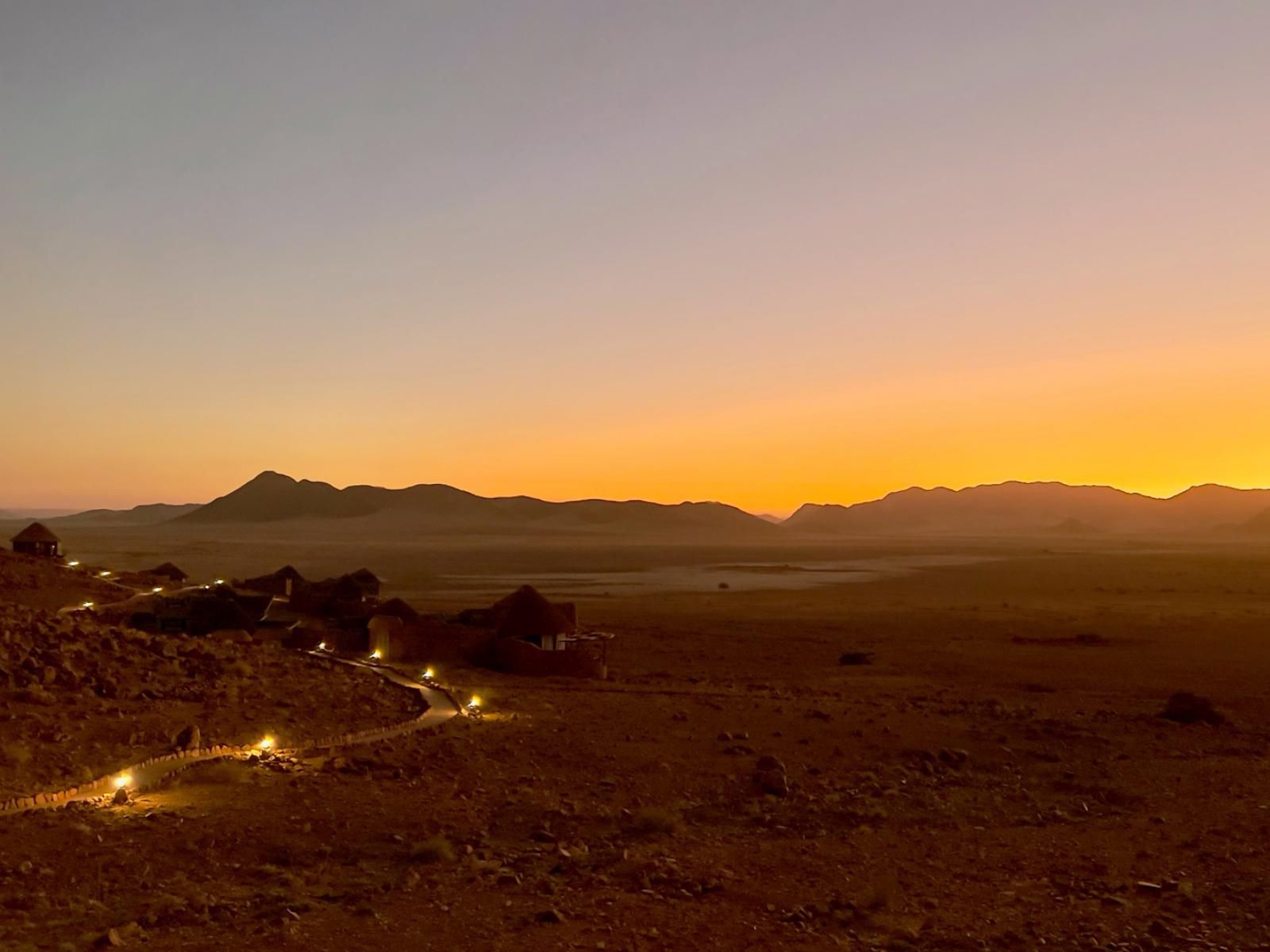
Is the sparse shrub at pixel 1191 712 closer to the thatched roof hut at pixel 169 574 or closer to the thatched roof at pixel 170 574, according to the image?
the thatched roof hut at pixel 169 574

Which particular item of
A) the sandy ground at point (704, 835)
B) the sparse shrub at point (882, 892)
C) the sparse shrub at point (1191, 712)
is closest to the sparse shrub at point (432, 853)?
the sandy ground at point (704, 835)

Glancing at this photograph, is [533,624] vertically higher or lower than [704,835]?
higher

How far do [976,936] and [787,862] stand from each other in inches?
107

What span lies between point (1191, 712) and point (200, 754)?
2059 cm

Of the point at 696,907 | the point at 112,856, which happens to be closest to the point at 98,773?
the point at 112,856

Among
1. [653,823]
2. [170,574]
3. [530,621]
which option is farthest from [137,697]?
[170,574]

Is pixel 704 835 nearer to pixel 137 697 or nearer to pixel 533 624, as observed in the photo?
pixel 137 697

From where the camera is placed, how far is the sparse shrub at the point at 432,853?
440 inches

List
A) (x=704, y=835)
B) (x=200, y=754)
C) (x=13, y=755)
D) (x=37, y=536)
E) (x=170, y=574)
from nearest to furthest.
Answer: (x=704, y=835) < (x=13, y=755) < (x=200, y=754) < (x=37, y=536) < (x=170, y=574)

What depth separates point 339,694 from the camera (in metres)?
21.4

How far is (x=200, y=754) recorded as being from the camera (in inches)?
608

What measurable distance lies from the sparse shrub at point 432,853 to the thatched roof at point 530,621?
61.2 feet

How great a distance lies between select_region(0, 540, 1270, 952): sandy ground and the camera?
29.7 feet

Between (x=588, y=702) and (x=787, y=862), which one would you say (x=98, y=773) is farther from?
(x=588, y=702)
